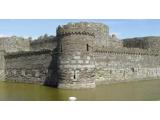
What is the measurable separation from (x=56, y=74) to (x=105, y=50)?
4310 mm

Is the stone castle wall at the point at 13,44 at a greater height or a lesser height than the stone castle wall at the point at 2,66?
greater

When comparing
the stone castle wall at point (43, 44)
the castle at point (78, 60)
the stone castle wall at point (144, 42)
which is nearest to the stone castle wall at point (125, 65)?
the castle at point (78, 60)

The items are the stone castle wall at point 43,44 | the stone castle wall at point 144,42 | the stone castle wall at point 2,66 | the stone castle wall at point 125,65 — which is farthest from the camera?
the stone castle wall at point 144,42

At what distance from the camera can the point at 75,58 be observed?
1844 centimetres

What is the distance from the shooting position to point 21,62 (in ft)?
80.9

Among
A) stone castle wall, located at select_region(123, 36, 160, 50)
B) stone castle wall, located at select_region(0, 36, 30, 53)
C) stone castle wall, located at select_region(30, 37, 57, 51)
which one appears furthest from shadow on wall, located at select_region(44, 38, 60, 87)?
stone castle wall, located at select_region(123, 36, 160, 50)

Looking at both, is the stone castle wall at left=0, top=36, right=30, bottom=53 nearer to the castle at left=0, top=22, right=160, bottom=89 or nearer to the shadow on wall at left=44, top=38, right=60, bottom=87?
the castle at left=0, top=22, right=160, bottom=89

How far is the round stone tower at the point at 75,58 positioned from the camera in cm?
1825

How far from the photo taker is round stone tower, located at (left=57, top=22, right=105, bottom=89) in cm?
1825

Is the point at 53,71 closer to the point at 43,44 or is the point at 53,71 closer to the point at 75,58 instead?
the point at 75,58

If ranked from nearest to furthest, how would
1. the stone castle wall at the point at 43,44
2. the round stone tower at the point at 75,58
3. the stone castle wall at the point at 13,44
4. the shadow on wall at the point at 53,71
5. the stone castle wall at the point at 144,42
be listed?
the round stone tower at the point at 75,58 → the shadow on wall at the point at 53,71 → the stone castle wall at the point at 13,44 → the stone castle wall at the point at 43,44 → the stone castle wall at the point at 144,42

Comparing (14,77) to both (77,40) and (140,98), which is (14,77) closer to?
(77,40)

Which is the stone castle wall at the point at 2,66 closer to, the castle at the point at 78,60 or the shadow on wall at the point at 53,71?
the castle at the point at 78,60
